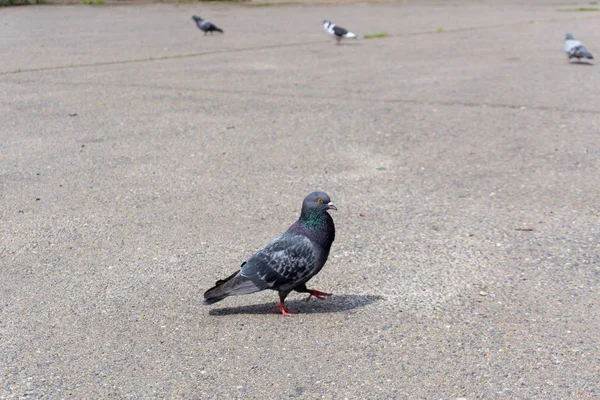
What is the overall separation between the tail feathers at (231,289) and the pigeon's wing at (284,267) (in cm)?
3

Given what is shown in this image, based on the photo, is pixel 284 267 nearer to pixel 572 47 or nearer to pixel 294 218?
pixel 294 218

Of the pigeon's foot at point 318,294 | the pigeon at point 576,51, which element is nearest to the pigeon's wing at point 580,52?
→ the pigeon at point 576,51

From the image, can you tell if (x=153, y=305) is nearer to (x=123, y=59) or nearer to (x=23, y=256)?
(x=23, y=256)

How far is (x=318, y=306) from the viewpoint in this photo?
5.06 m

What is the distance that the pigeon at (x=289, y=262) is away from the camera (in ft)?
15.6

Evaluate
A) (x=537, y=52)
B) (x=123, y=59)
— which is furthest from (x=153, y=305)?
(x=537, y=52)

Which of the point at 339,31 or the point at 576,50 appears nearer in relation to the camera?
the point at 576,50

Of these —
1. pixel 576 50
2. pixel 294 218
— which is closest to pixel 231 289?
pixel 294 218

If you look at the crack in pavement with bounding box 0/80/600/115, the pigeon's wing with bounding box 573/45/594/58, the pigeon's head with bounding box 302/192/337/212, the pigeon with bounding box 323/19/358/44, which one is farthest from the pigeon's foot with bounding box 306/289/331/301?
the pigeon with bounding box 323/19/358/44

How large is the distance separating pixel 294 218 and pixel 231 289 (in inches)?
77.3

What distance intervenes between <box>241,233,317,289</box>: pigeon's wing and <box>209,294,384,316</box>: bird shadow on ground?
31 centimetres

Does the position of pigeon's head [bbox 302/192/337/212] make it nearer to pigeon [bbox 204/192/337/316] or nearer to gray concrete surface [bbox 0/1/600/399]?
pigeon [bbox 204/192/337/316]

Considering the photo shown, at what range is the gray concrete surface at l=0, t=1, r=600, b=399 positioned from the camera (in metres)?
4.26

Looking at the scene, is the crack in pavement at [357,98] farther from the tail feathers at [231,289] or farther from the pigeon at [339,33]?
the tail feathers at [231,289]
